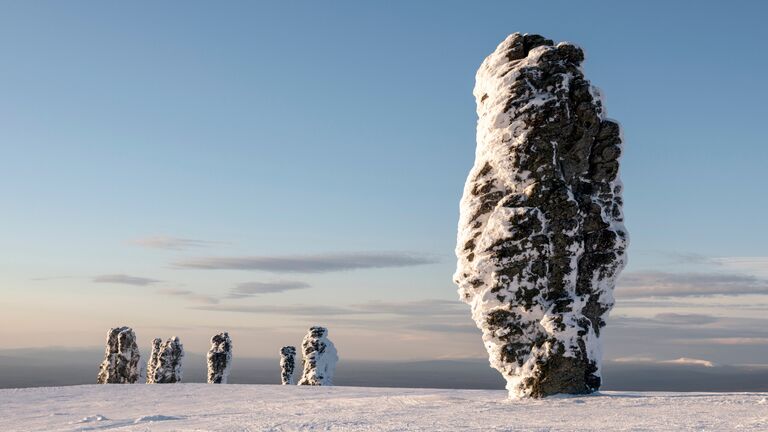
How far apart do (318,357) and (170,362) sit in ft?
34.3

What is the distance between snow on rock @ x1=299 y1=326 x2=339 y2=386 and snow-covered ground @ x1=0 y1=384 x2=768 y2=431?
1823 cm

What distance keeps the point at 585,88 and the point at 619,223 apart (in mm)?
3650

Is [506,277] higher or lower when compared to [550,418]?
higher

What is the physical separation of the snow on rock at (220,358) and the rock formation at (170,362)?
188 centimetres

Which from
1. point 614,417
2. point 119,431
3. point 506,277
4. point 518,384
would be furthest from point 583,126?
point 119,431

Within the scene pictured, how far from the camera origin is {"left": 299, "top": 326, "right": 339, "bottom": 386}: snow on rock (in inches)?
1594

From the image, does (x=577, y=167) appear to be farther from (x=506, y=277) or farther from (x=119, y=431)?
(x=119, y=431)

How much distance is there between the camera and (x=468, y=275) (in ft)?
58.4

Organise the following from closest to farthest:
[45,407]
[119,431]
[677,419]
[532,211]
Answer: [677,419]
[119,431]
[532,211]
[45,407]

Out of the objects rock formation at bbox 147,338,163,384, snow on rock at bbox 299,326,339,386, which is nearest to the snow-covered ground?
snow on rock at bbox 299,326,339,386

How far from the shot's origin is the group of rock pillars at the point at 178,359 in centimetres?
3906

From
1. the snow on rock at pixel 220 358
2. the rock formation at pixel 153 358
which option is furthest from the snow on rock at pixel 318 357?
the rock formation at pixel 153 358

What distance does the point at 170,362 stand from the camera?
148 feet

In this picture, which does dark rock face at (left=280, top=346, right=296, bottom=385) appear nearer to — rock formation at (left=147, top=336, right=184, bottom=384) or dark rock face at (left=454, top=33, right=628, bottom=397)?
rock formation at (left=147, top=336, right=184, bottom=384)
